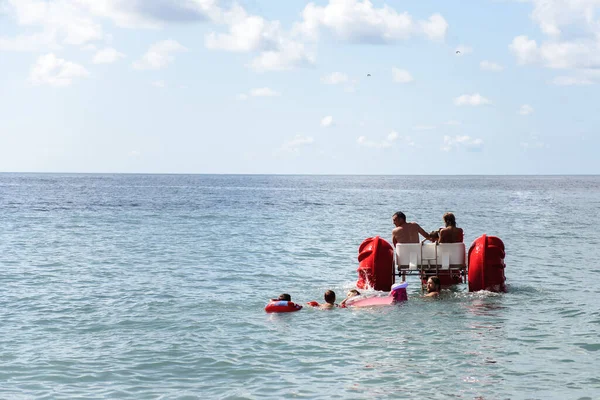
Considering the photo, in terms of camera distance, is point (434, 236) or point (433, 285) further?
point (434, 236)

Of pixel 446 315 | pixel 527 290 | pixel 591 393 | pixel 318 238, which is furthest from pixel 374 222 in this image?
pixel 591 393

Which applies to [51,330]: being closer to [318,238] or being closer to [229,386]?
[229,386]

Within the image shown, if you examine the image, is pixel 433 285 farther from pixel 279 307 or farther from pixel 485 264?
pixel 279 307

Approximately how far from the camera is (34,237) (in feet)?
113

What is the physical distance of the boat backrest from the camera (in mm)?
17156

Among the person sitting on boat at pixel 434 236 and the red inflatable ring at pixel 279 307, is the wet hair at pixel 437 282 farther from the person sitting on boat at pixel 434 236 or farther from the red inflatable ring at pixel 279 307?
the red inflatable ring at pixel 279 307

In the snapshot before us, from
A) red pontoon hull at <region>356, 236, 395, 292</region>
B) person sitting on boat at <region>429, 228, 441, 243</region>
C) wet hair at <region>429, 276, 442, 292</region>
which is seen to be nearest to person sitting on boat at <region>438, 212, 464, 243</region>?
person sitting on boat at <region>429, 228, 441, 243</region>

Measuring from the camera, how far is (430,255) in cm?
1725

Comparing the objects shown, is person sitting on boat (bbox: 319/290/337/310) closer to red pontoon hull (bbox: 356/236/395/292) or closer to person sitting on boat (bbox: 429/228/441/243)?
red pontoon hull (bbox: 356/236/395/292)

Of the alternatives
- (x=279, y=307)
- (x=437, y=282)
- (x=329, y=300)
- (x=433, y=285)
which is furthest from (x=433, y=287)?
(x=279, y=307)

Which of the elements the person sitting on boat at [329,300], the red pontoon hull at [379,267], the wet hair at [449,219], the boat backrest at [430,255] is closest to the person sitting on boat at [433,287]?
the boat backrest at [430,255]

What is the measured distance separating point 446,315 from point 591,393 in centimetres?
521

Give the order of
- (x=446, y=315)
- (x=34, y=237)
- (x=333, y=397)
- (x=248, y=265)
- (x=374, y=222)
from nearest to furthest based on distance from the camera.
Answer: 1. (x=333, y=397)
2. (x=446, y=315)
3. (x=248, y=265)
4. (x=34, y=237)
5. (x=374, y=222)

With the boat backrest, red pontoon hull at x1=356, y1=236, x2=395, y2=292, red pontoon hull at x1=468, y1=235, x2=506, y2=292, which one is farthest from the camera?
red pontoon hull at x1=356, y1=236, x2=395, y2=292
